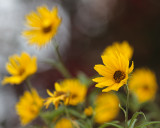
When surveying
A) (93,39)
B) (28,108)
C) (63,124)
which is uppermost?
(28,108)

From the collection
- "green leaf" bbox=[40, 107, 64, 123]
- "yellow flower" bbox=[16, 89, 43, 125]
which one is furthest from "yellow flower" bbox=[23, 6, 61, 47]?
"green leaf" bbox=[40, 107, 64, 123]

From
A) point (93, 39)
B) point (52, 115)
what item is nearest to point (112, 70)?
point (52, 115)

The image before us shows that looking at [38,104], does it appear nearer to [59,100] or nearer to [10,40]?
[59,100]

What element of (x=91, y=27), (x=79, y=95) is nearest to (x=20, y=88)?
(x=91, y=27)

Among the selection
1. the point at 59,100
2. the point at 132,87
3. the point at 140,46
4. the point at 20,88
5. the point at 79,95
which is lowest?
the point at 20,88

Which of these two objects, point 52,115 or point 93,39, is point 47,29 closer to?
point 52,115

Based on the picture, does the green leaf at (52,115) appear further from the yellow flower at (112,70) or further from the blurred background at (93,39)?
the blurred background at (93,39)
